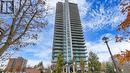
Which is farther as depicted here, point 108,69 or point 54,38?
point 54,38

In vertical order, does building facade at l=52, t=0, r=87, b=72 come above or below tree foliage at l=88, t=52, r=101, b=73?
above

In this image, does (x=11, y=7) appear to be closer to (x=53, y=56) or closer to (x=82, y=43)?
(x=53, y=56)

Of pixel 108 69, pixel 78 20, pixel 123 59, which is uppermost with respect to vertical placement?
pixel 78 20

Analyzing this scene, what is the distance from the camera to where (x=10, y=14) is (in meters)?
5.79

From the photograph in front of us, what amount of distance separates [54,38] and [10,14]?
13534cm

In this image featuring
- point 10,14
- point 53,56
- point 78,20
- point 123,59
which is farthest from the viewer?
point 78,20

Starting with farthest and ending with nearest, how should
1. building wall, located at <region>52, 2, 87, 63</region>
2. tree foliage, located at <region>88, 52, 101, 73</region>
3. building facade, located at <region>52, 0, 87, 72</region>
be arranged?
building wall, located at <region>52, 2, 87, 63</region>, building facade, located at <region>52, 0, 87, 72</region>, tree foliage, located at <region>88, 52, 101, 73</region>

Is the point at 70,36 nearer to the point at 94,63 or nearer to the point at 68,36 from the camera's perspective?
the point at 68,36

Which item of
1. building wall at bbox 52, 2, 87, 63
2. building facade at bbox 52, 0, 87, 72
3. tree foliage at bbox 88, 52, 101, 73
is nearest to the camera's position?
tree foliage at bbox 88, 52, 101, 73

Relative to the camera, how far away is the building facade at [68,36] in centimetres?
13875

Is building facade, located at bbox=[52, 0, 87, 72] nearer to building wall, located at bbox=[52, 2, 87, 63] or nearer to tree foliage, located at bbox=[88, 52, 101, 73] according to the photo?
building wall, located at bbox=[52, 2, 87, 63]

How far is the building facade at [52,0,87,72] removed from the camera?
455 ft

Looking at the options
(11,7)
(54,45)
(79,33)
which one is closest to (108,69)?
(11,7)

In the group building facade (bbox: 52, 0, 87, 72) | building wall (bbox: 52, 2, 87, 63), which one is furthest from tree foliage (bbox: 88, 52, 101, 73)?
building wall (bbox: 52, 2, 87, 63)
